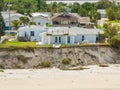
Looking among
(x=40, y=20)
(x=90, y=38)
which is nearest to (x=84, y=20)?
(x=40, y=20)

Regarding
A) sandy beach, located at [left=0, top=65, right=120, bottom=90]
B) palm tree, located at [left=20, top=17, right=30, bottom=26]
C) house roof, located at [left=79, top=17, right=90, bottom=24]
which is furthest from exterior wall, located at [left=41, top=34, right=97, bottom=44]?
house roof, located at [left=79, top=17, right=90, bottom=24]

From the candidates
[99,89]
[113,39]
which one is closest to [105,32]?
[113,39]

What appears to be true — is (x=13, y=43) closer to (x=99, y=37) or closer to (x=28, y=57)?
(x=28, y=57)

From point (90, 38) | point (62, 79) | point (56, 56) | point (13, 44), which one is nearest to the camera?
point (62, 79)

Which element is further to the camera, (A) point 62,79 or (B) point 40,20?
(B) point 40,20

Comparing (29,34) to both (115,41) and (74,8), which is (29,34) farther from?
(74,8)

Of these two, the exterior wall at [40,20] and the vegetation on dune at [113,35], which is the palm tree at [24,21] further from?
the vegetation on dune at [113,35]
